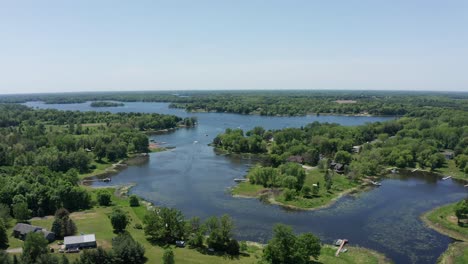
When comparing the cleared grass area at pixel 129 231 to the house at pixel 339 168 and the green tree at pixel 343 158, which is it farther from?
the green tree at pixel 343 158

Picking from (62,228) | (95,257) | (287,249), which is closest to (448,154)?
(287,249)

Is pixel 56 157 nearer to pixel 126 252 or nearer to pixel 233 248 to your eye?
pixel 126 252

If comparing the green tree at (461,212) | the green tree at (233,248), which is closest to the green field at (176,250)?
the green tree at (233,248)

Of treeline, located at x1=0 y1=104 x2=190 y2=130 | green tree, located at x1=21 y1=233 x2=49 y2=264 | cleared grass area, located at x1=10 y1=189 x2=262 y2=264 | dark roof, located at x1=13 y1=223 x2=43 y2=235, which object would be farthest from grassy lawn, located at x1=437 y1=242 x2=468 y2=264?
treeline, located at x1=0 y1=104 x2=190 y2=130

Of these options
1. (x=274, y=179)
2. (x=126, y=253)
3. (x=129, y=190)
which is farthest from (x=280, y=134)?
(x=126, y=253)

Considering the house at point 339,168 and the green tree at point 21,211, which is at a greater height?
the green tree at point 21,211

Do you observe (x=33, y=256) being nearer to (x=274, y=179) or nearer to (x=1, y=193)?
(x=1, y=193)
